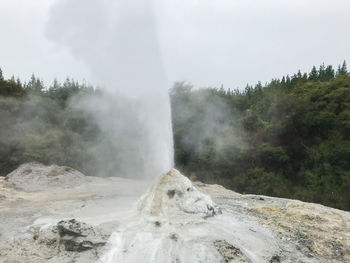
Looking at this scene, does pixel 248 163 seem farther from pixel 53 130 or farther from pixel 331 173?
pixel 53 130

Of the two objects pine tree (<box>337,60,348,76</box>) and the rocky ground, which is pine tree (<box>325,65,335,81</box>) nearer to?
pine tree (<box>337,60,348,76</box>)

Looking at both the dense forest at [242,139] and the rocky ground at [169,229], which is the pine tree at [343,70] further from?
the rocky ground at [169,229]

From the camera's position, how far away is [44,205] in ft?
28.7

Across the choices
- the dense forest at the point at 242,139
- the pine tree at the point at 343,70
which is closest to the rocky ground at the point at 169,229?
the dense forest at the point at 242,139

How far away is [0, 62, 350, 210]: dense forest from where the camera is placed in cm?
1755

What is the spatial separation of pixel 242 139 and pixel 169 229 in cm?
1441

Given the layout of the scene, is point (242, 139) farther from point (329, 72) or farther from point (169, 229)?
point (329, 72)

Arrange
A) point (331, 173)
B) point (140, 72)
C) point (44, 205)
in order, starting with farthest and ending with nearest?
point (331, 173), point (140, 72), point (44, 205)

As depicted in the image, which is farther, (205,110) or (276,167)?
(205,110)

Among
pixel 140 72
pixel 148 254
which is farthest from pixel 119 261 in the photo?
pixel 140 72

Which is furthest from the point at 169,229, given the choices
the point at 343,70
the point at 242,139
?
the point at 343,70

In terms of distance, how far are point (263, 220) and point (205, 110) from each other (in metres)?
15.0

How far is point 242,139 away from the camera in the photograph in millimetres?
20125

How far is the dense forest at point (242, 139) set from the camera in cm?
1755
